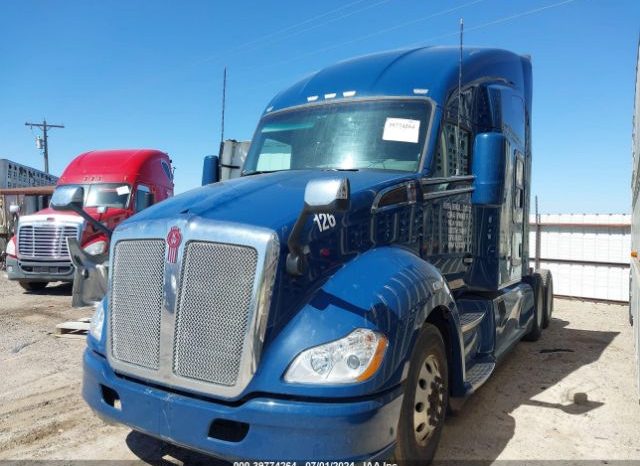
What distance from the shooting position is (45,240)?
10.5 m

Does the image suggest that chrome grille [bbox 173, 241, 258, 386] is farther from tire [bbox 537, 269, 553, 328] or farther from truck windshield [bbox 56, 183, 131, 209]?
truck windshield [bbox 56, 183, 131, 209]

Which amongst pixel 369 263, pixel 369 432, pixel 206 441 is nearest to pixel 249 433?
pixel 206 441

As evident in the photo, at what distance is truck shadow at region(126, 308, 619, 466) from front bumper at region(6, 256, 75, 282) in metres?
7.82

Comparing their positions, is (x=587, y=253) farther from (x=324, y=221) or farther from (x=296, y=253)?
(x=296, y=253)

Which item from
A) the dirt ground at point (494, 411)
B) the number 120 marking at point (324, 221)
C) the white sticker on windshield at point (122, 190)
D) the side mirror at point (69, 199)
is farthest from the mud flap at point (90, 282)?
the white sticker on windshield at point (122, 190)

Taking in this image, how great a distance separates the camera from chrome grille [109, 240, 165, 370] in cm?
284

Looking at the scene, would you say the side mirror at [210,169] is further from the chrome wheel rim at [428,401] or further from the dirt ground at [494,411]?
the chrome wheel rim at [428,401]

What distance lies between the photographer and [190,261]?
8.86 feet

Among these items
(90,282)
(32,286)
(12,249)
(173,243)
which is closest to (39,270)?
(12,249)

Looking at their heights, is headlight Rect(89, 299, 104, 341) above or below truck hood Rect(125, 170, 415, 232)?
below

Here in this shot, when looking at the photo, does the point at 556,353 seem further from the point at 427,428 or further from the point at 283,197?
the point at 283,197

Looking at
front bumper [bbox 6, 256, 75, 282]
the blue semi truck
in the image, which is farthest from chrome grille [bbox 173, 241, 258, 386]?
front bumper [bbox 6, 256, 75, 282]

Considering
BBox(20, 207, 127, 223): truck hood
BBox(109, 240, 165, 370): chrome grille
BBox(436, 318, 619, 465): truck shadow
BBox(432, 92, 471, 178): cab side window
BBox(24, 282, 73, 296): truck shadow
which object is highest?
BBox(432, 92, 471, 178): cab side window

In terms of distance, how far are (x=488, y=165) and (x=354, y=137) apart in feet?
3.49
